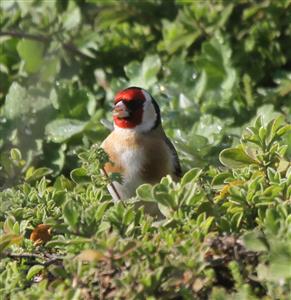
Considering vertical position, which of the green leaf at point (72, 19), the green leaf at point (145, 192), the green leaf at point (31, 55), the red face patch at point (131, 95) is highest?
the green leaf at point (72, 19)

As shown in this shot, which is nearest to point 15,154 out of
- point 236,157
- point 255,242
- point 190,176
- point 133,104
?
point 133,104

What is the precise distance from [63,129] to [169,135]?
0.49m

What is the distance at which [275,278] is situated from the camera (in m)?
2.42

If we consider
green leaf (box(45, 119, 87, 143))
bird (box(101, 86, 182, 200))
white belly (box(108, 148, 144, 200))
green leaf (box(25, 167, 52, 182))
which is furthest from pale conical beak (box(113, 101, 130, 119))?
green leaf (box(25, 167, 52, 182))

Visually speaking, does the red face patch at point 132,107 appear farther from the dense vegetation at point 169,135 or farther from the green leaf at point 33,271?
the green leaf at point 33,271

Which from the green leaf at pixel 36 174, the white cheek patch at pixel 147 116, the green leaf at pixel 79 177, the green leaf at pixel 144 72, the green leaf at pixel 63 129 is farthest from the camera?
the green leaf at pixel 144 72

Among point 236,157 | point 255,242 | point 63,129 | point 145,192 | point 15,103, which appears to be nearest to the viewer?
point 255,242

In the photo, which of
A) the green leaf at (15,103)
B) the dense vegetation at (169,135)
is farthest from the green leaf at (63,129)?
the green leaf at (15,103)

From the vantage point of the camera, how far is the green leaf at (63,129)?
185 inches

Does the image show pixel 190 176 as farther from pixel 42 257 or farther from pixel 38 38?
pixel 38 38

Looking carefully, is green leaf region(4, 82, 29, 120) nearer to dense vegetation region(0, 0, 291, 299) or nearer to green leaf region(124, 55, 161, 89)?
dense vegetation region(0, 0, 291, 299)

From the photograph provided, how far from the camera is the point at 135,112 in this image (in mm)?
4297

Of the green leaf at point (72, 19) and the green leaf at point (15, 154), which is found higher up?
the green leaf at point (72, 19)

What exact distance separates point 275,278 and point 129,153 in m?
1.65
